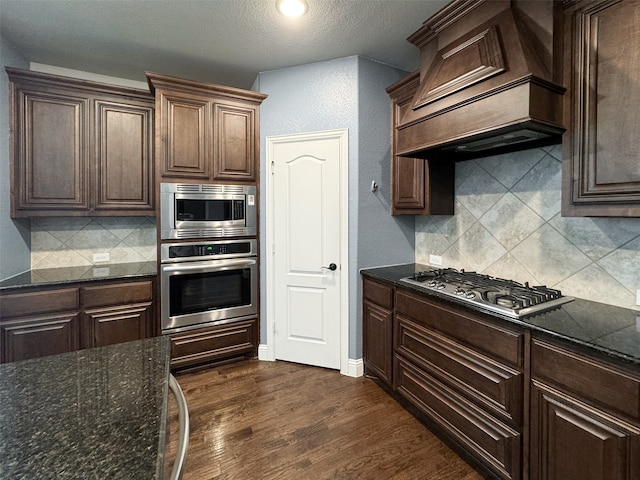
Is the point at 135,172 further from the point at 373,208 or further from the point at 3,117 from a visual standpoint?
the point at 373,208

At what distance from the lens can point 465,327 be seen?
1.79 m

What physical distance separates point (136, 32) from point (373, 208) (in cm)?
231

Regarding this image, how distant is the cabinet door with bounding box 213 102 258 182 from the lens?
2.86 meters

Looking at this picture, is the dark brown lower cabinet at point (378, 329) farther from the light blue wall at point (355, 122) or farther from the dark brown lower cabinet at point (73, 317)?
the dark brown lower cabinet at point (73, 317)

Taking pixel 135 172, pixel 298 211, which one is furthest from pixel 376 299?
pixel 135 172

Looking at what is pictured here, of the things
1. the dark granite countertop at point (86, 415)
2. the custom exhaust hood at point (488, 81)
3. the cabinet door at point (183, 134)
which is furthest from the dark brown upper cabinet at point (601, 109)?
the cabinet door at point (183, 134)

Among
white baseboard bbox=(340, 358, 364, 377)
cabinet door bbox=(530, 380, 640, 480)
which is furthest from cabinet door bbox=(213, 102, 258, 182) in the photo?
cabinet door bbox=(530, 380, 640, 480)

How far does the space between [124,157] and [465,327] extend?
3.03 meters

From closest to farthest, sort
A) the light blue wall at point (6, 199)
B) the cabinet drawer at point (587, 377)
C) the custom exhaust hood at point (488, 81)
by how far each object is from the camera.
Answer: the cabinet drawer at point (587, 377)
the custom exhaust hood at point (488, 81)
the light blue wall at point (6, 199)

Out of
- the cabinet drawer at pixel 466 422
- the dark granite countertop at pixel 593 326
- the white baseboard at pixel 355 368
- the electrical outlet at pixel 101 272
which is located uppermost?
the electrical outlet at pixel 101 272

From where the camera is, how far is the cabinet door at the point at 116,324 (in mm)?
2483

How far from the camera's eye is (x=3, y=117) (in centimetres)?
239

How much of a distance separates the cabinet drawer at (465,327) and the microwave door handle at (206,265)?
1.47 m

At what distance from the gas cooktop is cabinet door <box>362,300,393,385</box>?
1.32 ft
